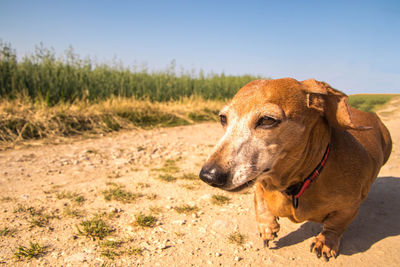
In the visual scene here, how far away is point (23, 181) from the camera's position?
404 cm

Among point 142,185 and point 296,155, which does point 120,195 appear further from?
point 296,155

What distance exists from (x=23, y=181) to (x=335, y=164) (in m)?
3.83

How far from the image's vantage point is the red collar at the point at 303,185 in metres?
2.21

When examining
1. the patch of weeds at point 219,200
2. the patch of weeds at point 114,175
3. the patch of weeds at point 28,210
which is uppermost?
the patch of weeds at point 28,210

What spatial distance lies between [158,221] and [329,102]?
1939 mm

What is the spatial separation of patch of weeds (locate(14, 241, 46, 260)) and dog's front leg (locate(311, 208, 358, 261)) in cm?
220

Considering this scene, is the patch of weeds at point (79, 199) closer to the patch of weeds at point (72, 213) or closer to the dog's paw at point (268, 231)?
the patch of weeds at point (72, 213)

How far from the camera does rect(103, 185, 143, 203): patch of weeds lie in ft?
11.5

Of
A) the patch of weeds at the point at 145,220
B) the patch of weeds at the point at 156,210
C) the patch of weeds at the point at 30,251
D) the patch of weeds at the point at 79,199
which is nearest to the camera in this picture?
the patch of weeds at the point at 30,251

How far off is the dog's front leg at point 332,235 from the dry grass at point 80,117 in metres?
5.71

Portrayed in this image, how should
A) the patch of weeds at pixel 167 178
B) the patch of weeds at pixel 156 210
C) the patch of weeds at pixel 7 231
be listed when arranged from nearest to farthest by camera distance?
the patch of weeds at pixel 7 231, the patch of weeds at pixel 156 210, the patch of weeds at pixel 167 178

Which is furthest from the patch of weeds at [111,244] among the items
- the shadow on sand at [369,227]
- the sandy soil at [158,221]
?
the shadow on sand at [369,227]

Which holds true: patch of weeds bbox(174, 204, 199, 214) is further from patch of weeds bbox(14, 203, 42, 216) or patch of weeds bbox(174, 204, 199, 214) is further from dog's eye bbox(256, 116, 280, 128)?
dog's eye bbox(256, 116, 280, 128)

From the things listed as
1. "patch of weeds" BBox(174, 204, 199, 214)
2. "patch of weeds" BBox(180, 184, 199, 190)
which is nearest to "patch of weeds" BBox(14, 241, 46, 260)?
"patch of weeds" BBox(174, 204, 199, 214)
